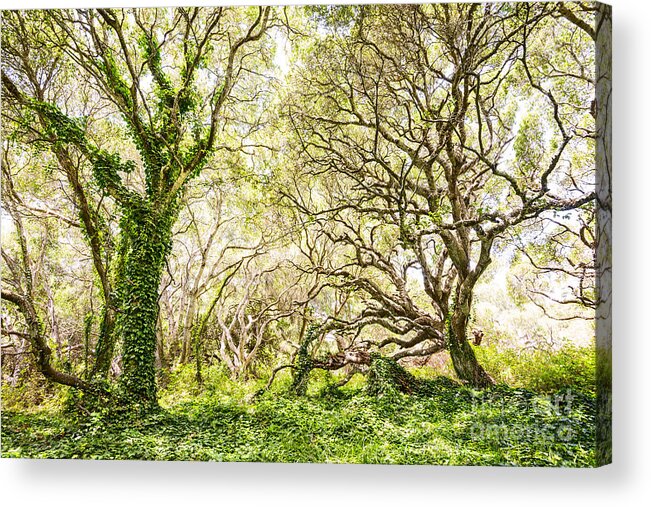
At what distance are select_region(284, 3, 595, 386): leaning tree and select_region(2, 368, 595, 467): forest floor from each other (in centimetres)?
44

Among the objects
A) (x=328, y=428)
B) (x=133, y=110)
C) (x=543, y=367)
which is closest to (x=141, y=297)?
(x=133, y=110)

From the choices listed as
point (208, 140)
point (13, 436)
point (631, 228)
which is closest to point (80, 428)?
point (13, 436)

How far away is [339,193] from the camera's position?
6.48m

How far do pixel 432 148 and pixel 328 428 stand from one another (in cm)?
288

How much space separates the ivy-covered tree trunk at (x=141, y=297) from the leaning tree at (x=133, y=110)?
1 centimetres

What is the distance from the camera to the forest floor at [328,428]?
5.84 meters

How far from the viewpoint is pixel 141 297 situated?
661 centimetres

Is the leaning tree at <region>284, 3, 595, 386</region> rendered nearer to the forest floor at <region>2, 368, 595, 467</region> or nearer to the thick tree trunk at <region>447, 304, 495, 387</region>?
the thick tree trunk at <region>447, 304, 495, 387</region>

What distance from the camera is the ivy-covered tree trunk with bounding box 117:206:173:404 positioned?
6.48 meters

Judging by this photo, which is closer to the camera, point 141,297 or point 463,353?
point 463,353

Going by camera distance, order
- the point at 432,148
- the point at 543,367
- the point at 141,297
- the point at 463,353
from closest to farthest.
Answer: the point at 543,367 < the point at 463,353 < the point at 432,148 < the point at 141,297

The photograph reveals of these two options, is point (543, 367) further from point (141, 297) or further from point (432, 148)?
point (141, 297)

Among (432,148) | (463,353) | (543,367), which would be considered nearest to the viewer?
(543,367)

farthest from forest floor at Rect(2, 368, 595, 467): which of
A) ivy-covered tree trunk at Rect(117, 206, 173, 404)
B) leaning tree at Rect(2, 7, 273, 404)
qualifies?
leaning tree at Rect(2, 7, 273, 404)
